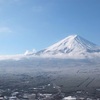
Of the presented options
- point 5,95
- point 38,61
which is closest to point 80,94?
point 5,95

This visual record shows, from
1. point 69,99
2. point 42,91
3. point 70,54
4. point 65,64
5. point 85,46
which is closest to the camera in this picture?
point 69,99

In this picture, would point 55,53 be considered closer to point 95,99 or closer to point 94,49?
point 94,49

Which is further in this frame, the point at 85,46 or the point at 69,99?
the point at 85,46

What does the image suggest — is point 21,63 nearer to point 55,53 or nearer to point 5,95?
point 55,53

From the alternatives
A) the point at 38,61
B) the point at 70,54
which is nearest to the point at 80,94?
the point at 38,61

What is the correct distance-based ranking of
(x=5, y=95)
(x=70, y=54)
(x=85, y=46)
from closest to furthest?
(x=5, y=95) < (x=70, y=54) < (x=85, y=46)

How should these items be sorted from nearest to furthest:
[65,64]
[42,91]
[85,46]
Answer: [42,91] < [65,64] < [85,46]

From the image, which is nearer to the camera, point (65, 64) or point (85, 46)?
point (65, 64)

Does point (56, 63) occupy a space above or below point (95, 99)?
above

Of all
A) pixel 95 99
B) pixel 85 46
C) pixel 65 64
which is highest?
pixel 85 46
